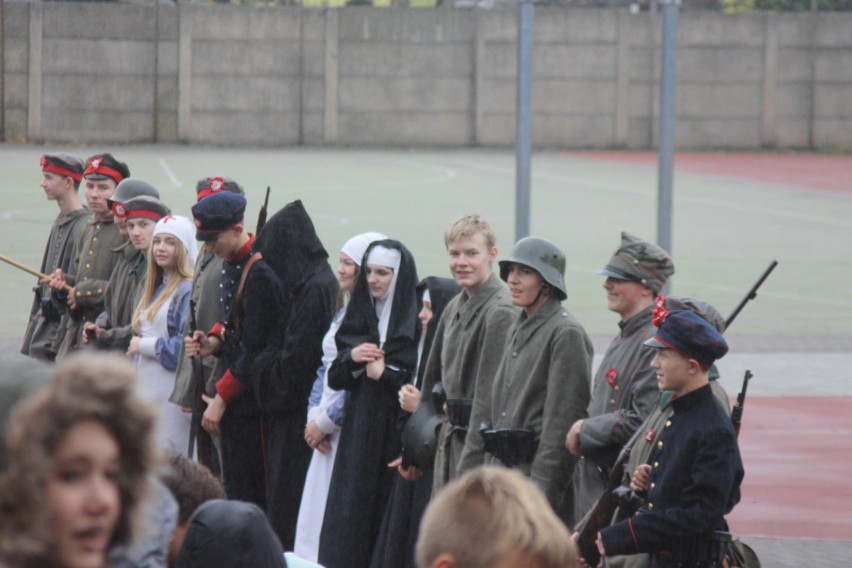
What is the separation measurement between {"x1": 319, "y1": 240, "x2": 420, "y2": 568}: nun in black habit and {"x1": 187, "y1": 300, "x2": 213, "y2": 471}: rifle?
31.8 inches

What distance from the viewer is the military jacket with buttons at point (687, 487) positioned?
493 cm

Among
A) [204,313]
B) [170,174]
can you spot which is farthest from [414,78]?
[204,313]

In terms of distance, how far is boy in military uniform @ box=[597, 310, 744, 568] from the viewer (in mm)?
4941

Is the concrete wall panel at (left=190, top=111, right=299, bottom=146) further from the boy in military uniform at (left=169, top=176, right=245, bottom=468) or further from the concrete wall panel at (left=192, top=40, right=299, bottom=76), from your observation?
the boy in military uniform at (left=169, top=176, right=245, bottom=468)

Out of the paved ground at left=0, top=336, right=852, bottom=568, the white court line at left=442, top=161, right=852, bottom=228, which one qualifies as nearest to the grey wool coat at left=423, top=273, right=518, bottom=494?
the paved ground at left=0, top=336, right=852, bottom=568

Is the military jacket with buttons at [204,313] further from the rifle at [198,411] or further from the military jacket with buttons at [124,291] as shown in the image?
the military jacket with buttons at [124,291]

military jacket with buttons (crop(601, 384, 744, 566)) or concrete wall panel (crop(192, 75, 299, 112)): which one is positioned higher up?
concrete wall panel (crop(192, 75, 299, 112))

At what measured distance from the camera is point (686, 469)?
5004 millimetres

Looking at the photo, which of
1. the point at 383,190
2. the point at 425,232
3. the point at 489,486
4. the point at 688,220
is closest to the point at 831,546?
the point at 489,486

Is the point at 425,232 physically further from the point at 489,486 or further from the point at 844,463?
the point at 489,486

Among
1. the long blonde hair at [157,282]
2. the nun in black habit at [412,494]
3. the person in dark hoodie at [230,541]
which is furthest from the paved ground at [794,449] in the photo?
the person in dark hoodie at [230,541]

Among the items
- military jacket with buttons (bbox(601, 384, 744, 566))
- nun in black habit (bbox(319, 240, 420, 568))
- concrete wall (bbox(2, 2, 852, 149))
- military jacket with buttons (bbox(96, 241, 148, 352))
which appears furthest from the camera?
concrete wall (bbox(2, 2, 852, 149))

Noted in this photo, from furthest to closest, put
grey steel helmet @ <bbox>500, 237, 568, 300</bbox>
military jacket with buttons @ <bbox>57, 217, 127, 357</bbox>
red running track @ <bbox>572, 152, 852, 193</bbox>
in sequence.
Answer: red running track @ <bbox>572, 152, 852, 193</bbox> < military jacket with buttons @ <bbox>57, 217, 127, 357</bbox> < grey steel helmet @ <bbox>500, 237, 568, 300</bbox>

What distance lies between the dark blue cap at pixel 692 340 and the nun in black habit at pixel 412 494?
1.83 metres
